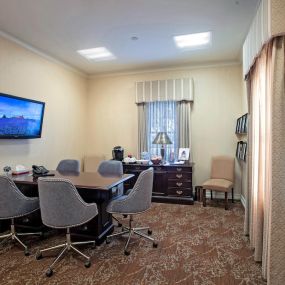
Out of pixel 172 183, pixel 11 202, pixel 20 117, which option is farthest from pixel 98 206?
pixel 172 183

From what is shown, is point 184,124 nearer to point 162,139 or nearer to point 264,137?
point 162,139

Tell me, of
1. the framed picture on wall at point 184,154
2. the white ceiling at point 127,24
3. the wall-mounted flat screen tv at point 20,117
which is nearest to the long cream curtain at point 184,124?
the framed picture on wall at point 184,154

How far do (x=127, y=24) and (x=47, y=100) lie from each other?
2339mm

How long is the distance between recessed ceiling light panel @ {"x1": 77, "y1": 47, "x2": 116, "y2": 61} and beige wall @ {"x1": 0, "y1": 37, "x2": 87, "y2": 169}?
75 centimetres

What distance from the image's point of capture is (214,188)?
15.0ft

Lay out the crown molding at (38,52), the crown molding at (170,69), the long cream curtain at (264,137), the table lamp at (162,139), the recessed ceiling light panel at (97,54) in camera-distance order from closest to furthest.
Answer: the long cream curtain at (264,137) < the crown molding at (38,52) < the recessed ceiling light panel at (97,54) < the crown molding at (170,69) < the table lamp at (162,139)

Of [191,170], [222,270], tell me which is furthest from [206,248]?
[191,170]

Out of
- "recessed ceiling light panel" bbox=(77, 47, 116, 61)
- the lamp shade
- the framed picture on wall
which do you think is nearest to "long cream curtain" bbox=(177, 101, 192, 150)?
the framed picture on wall

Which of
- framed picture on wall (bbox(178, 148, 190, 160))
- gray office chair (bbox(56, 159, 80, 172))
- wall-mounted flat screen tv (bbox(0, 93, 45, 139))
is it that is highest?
wall-mounted flat screen tv (bbox(0, 93, 45, 139))

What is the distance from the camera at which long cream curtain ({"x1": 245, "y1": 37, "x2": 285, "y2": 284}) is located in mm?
2066

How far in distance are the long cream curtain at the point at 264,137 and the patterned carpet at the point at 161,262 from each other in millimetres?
257

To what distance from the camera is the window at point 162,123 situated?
5.60m

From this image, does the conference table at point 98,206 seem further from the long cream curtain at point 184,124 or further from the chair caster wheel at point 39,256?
the long cream curtain at point 184,124

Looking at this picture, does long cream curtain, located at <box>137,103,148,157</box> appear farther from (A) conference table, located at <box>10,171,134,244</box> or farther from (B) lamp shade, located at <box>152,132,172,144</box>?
(A) conference table, located at <box>10,171,134,244</box>
